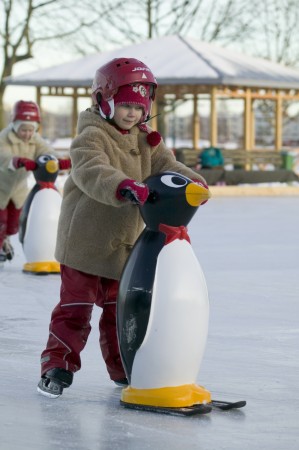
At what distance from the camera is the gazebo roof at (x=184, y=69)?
80.4 ft

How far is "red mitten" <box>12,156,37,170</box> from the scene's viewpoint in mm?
9203

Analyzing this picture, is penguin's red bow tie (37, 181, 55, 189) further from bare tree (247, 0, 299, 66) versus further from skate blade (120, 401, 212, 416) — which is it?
bare tree (247, 0, 299, 66)

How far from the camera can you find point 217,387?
519 cm

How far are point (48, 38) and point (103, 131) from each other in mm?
31853

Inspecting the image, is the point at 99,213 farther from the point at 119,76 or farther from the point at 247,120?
the point at 247,120

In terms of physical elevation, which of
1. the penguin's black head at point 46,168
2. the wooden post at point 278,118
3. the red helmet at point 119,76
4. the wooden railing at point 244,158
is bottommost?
the wooden railing at point 244,158

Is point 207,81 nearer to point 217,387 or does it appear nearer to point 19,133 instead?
point 19,133

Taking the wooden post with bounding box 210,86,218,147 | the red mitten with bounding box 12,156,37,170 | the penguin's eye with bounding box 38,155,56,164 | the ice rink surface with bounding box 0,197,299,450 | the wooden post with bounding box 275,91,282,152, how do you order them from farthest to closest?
the wooden post with bounding box 275,91,282,152 < the wooden post with bounding box 210,86,218,147 < the penguin's eye with bounding box 38,155,56,164 < the red mitten with bounding box 12,156,37,170 < the ice rink surface with bounding box 0,197,299,450

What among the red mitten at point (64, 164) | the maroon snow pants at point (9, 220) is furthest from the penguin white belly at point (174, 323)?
the maroon snow pants at point (9, 220)

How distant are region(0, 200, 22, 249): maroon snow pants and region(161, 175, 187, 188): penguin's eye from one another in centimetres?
585

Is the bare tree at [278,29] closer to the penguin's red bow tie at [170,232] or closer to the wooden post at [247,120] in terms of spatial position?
the wooden post at [247,120]

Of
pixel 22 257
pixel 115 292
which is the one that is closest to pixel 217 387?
pixel 115 292

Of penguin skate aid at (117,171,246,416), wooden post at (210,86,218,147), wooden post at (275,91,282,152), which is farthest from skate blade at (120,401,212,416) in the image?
wooden post at (275,91,282,152)

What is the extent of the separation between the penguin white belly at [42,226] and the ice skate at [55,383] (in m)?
4.74
